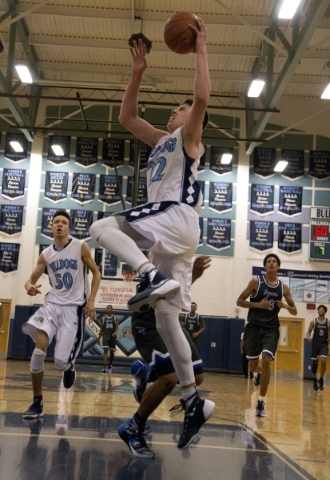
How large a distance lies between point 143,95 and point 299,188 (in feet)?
21.6

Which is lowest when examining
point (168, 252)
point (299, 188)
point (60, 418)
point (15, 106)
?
point (60, 418)

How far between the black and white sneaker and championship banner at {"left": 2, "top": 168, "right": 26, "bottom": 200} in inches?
733

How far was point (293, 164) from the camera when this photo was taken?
70.2ft

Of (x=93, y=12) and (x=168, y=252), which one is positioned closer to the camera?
(x=168, y=252)

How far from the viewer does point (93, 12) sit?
16406mm

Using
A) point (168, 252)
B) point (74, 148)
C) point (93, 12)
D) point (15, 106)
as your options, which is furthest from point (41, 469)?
point (74, 148)

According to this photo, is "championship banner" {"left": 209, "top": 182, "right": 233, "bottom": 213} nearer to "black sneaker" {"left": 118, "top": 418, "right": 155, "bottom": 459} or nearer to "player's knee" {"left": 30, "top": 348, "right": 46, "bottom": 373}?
"player's knee" {"left": 30, "top": 348, "right": 46, "bottom": 373}

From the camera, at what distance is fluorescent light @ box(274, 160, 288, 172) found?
2061cm

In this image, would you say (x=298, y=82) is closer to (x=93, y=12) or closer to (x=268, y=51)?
(x=268, y=51)

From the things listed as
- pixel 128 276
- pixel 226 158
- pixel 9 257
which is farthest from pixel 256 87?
pixel 9 257

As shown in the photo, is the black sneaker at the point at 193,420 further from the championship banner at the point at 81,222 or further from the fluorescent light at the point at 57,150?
the fluorescent light at the point at 57,150

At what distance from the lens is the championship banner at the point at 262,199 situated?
21.1 metres

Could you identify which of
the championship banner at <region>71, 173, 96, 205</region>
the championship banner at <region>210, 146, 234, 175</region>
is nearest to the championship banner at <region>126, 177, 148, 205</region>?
the championship banner at <region>71, 173, 96, 205</region>

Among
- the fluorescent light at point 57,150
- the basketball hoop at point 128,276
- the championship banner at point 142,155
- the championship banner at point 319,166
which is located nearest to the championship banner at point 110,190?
the championship banner at point 142,155
